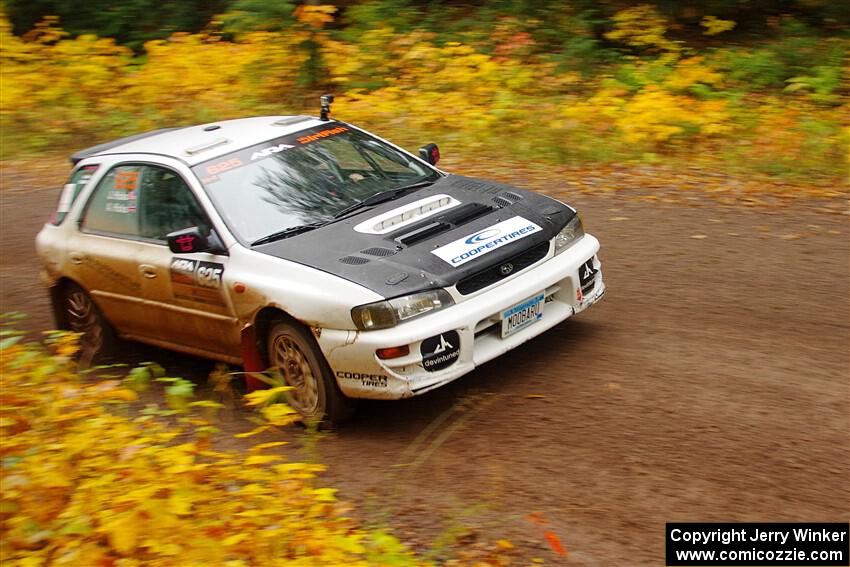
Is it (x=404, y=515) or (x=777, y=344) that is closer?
(x=404, y=515)

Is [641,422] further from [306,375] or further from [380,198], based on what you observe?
[380,198]

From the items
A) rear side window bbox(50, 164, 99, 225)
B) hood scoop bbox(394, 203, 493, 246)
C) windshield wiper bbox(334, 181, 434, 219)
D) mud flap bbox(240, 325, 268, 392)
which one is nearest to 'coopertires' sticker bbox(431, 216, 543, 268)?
hood scoop bbox(394, 203, 493, 246)

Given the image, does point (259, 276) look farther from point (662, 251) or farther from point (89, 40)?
point (89, 40)

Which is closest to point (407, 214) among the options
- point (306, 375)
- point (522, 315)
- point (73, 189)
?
point (522, 315)

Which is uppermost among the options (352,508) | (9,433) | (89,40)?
(89,40)

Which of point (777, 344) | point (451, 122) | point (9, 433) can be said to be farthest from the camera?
point (451, 122)

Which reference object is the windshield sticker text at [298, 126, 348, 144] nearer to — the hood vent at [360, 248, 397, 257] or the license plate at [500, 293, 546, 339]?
the hood vent at [360, 248, 397, 257]

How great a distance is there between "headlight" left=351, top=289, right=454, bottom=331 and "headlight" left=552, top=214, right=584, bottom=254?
1.17m

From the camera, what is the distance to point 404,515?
4.66m

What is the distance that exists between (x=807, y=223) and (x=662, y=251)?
1.49 metres

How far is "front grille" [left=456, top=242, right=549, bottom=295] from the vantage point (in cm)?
556

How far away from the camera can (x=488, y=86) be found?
541 inches

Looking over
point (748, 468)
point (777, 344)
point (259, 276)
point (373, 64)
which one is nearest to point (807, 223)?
point (777, 344)

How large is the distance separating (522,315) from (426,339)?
756mm
